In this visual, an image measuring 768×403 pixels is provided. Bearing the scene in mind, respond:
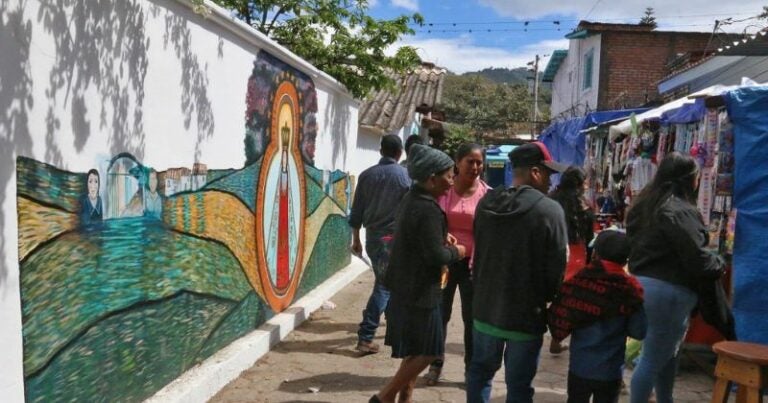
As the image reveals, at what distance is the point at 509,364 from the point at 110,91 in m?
2.49

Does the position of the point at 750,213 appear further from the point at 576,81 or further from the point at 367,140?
the point at 576,81

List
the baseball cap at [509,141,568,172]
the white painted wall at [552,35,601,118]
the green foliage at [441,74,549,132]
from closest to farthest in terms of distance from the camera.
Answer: the baseball cap at [509,141,568,172]
the white painted wall at [552,35,601,118]
the green foliage at [441,74,549,132]

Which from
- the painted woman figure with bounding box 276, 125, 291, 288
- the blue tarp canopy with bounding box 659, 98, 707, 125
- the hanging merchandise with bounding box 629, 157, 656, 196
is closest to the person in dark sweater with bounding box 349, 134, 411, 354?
the painted woman figure with bounding box 276, 125, 291, 288

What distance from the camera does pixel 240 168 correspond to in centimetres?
539

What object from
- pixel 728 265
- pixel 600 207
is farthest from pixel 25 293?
pixel 600 207

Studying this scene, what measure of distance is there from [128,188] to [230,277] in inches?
63.9

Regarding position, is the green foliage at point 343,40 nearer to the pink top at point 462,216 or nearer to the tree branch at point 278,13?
the tree branch at point 278,13

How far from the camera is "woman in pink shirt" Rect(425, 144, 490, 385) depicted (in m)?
4.69

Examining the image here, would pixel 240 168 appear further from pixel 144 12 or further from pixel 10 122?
pixel 10 122

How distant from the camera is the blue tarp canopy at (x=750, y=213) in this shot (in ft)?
16.9

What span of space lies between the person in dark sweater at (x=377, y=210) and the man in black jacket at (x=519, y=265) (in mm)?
2377

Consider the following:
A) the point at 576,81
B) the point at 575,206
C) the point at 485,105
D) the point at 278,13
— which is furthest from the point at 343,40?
the point at 485,105

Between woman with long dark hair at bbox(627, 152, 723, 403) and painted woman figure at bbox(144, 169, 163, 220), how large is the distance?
284 cm

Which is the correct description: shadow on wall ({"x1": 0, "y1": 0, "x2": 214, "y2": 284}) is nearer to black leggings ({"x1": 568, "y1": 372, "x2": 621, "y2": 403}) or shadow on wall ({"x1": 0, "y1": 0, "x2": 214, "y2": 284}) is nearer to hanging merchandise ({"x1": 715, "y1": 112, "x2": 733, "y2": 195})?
black leggings ({"x1": 568, "y1": 372, "x2": 621, "y2": 403})
